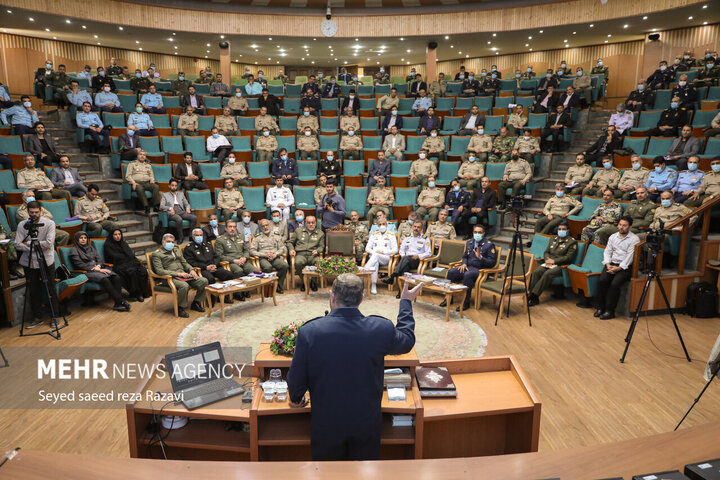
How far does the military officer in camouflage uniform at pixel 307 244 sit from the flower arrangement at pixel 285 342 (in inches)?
170

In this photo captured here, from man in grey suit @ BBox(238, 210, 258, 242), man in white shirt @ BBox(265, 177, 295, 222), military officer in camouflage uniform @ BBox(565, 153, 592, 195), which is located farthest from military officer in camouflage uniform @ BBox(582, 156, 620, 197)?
man in grey suit @ BBox(238, 210, 258, 242)

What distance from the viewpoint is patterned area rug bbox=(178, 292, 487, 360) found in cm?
511

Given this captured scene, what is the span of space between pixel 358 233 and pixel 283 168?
2389 mm

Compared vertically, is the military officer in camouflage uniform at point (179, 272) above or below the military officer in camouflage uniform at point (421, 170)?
below

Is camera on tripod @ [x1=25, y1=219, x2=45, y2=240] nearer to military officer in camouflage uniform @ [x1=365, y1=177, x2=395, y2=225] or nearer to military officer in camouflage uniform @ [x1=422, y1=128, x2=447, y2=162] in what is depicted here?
military officer in camouflage uniform @ [x1=365, y1=177, x2=395, y2=225]

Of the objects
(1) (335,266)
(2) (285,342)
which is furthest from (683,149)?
(2) (285,342)

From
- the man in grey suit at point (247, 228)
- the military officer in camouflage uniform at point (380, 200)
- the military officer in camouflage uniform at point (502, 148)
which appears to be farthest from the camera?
the military officer in camouflage uniform at point (502, 148)

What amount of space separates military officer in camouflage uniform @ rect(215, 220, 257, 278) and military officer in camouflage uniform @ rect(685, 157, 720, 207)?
6.38 m

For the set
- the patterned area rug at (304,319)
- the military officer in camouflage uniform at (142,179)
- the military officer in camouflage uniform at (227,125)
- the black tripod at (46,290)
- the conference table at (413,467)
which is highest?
the military officer in camouflage uniform at (227,125)

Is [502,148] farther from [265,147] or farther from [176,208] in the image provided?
[176,208]

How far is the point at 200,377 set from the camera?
2746 millimetres

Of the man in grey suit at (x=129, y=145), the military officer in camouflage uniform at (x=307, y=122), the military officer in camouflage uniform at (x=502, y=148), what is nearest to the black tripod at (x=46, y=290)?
the man in grey suit at (x=129, y=145)

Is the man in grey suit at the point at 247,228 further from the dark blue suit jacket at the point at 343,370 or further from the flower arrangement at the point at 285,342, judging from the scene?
the dark blue suit jacket at the point at 343,370

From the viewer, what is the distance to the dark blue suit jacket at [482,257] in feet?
21.2
